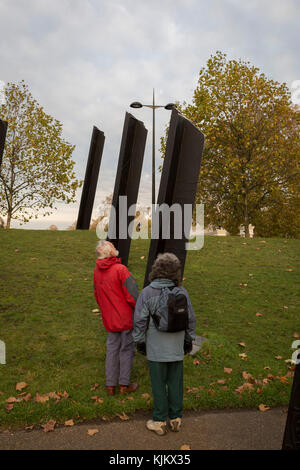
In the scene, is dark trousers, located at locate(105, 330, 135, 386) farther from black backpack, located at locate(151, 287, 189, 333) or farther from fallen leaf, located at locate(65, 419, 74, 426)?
→ black backpack, located at locate(151, 287, 189, 333)

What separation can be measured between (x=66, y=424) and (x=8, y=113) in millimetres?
23150

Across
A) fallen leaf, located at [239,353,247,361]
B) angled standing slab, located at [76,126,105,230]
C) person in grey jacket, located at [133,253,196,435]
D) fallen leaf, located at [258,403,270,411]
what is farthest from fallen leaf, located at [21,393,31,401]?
angled standing slab, located at [76,126,105,230]

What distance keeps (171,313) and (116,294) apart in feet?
3.69

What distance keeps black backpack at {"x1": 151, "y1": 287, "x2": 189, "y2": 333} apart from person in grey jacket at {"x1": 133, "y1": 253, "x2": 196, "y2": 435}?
3.0 inches

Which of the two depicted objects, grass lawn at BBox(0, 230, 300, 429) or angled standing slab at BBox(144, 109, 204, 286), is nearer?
grass lawn at BBox(0, 230, 300, 429)

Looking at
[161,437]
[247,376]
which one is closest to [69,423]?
[161,437]

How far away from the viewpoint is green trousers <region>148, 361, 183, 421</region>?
416cm

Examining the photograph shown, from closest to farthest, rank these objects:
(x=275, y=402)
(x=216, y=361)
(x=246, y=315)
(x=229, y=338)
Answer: (x=275, y=402), (x=216, y=361), (x=229, y=338), (x=246, y=315)

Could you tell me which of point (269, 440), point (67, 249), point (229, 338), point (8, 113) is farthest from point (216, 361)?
point (8, 113)

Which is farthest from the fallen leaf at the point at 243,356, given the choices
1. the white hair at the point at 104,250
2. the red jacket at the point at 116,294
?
the white hair at the point at 104,250

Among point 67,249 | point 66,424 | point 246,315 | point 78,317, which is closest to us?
point 66,424

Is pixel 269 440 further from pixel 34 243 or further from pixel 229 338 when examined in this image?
pixel 34 243

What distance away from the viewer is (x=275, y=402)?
202 inches

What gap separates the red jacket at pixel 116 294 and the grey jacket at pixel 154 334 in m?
0.75
